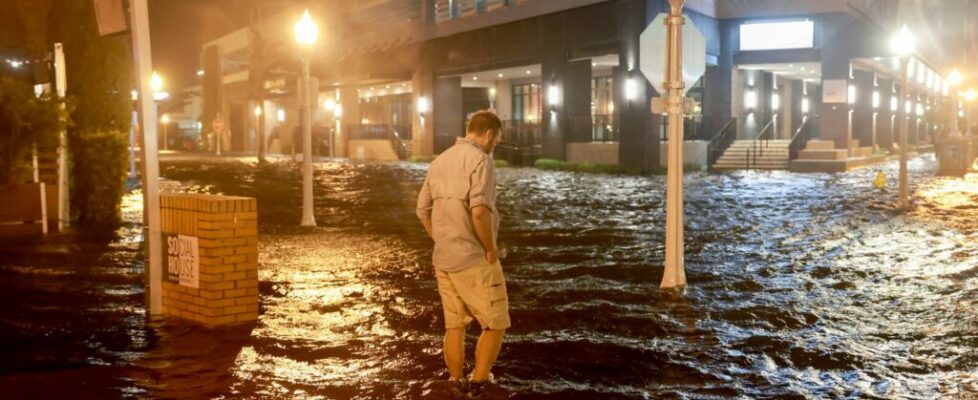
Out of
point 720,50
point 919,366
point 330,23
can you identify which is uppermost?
point 330,23

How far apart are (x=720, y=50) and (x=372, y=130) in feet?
79.5

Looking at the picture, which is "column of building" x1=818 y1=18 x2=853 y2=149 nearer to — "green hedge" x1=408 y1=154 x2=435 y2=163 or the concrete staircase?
the concrete staircase

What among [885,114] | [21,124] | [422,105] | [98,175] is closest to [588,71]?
[422,105]

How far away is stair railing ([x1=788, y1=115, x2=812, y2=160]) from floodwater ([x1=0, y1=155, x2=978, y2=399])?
20914 mm

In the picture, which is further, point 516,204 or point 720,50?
point 720,50

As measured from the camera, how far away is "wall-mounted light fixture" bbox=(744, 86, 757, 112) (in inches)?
1783

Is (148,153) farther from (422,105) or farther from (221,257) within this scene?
(422,105)

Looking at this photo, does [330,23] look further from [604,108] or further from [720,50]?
[720,50]

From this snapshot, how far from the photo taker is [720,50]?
43000 millimetres

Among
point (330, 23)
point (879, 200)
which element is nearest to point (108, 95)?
point (879, 200)

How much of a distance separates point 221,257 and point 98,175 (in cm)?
947

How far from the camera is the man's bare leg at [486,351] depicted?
608 centimetres

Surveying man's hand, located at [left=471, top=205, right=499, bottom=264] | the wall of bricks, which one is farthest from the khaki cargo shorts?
the wall of bricks

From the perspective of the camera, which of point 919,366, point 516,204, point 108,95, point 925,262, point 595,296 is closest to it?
point 919,366
